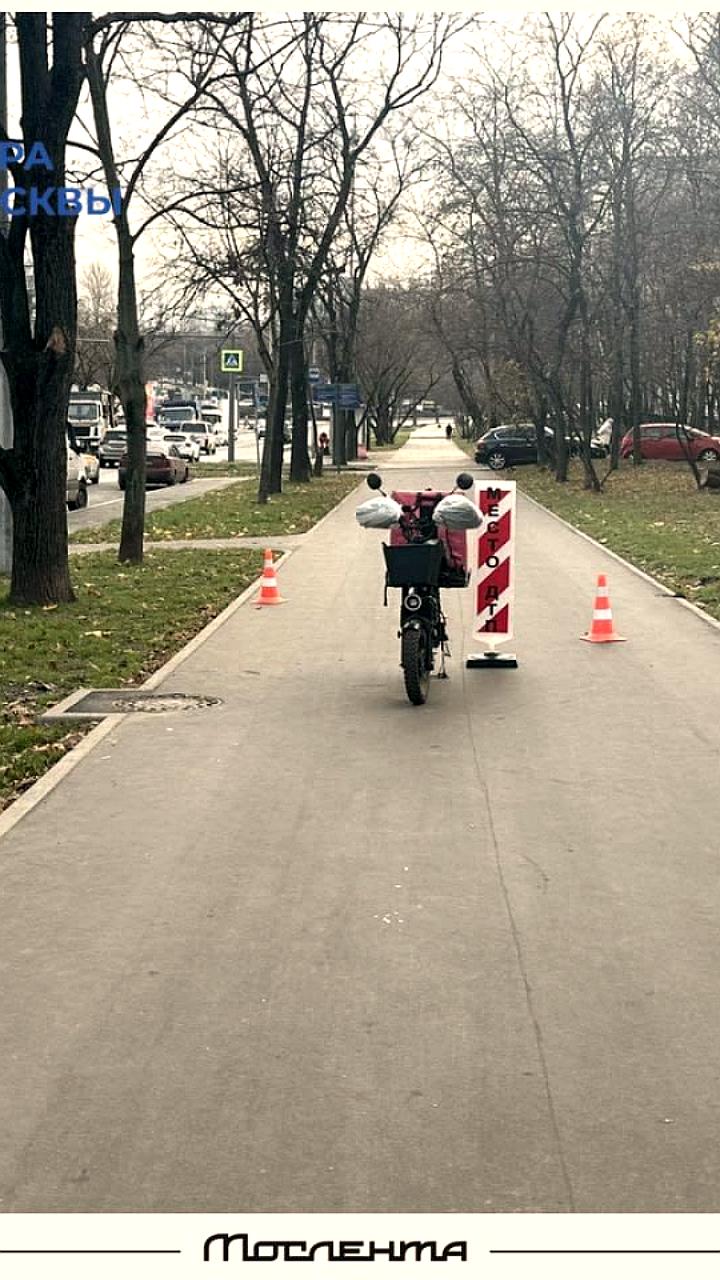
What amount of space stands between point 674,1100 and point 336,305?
56.0m

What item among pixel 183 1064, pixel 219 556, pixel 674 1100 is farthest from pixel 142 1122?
pixel 219 556

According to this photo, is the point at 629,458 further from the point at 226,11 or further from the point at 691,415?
the point at 226,11

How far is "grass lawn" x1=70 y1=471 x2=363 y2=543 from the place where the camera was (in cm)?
2731

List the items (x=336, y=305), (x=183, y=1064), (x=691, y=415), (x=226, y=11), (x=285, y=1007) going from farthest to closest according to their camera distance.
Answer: (x=691, y=415), (x=336, y=305), (x=226, y=11), (x=285, y=1007), (x=183, y=1064)

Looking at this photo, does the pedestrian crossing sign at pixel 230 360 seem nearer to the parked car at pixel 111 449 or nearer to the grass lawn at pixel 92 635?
the parked car at pixel 111 449

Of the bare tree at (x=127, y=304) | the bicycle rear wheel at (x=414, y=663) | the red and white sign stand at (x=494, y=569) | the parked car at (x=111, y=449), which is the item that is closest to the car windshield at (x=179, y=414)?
the parked car at (x=111, y=449)

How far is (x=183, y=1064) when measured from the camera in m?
4.86

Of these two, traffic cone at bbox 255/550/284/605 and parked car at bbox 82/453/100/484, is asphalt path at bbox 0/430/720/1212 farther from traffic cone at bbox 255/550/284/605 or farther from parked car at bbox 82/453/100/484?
parked car at bbox 82/453/100/484

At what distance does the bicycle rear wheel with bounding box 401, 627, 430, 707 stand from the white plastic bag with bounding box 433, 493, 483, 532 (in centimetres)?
84

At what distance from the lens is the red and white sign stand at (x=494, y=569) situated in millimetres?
12750

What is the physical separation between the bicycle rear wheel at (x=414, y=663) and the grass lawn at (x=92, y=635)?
2.25m

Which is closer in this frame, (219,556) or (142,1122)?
(142,1122)

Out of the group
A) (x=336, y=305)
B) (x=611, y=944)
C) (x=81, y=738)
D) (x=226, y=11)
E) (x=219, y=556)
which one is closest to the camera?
(x=611, y=944)

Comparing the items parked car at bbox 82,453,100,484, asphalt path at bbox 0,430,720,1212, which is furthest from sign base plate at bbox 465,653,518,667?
parked car at bbox 82,453,100,484
